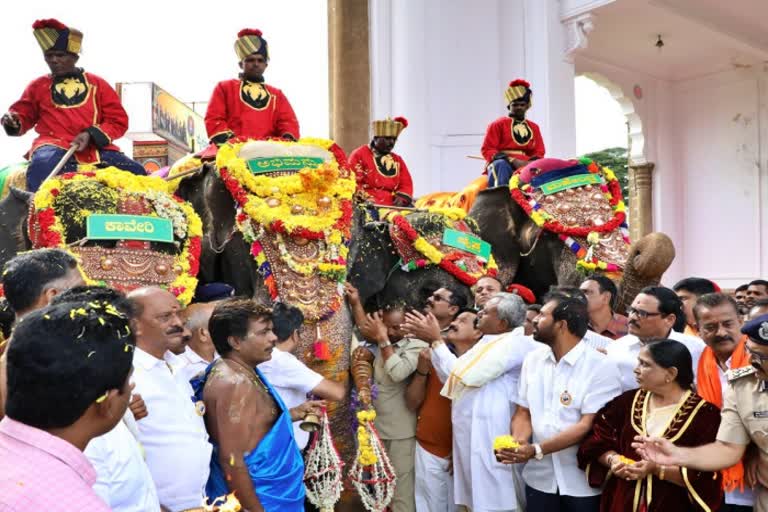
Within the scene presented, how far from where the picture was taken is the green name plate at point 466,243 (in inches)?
252

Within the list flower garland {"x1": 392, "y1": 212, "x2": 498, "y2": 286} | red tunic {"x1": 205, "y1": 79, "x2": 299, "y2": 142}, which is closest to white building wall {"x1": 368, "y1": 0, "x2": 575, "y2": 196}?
red tunic {"x1": 205, "y1": 79, "x2": 299, "y2": 142}

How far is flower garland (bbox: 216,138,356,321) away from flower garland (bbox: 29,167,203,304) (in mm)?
302

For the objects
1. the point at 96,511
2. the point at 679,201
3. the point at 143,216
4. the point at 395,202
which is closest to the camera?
the point at 96,511

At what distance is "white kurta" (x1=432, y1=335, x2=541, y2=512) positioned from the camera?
5.03 m

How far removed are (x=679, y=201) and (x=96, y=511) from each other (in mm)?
15531

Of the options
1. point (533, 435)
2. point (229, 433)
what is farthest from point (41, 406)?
point (533, 435)

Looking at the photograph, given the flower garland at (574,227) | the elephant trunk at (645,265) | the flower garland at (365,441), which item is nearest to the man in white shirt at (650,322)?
the flower garland at (365,441)

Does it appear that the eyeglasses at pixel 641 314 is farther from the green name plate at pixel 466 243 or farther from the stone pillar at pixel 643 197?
the stone pillar at pixel 643 197

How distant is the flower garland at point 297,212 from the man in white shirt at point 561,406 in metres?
1.32

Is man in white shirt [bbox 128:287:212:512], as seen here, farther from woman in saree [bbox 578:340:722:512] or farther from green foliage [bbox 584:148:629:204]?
green foliage [bbox 584:148:629:204]

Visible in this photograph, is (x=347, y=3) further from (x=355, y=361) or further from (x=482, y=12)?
(x=355, y=361)

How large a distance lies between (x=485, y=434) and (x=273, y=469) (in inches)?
63.7

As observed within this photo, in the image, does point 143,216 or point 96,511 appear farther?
point 143,216

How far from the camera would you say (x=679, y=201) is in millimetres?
16250
